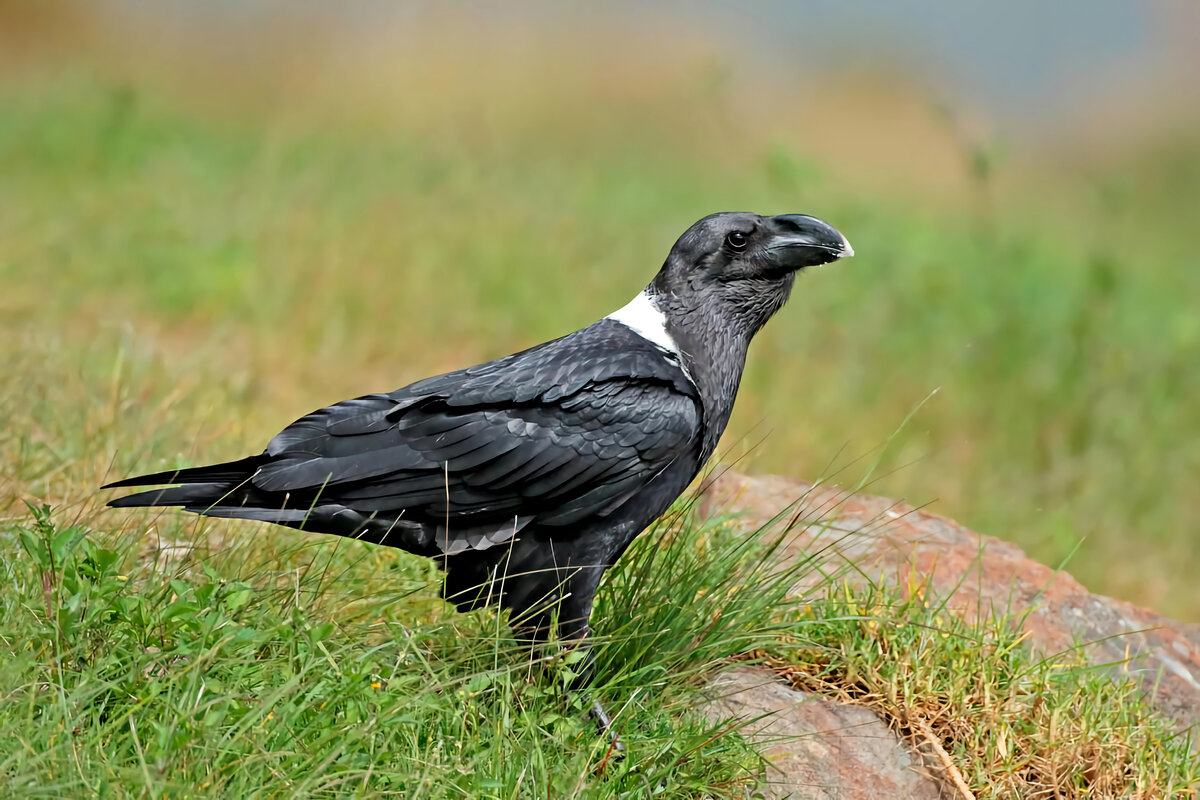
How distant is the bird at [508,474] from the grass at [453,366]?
167mm

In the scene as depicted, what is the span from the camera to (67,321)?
7348 mm

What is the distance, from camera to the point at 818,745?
3.53 metres

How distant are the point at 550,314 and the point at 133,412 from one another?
148 inches

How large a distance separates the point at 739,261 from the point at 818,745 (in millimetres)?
1451

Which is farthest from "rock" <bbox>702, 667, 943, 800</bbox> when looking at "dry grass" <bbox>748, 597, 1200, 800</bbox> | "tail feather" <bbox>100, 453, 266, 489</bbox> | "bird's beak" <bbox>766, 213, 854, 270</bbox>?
"tail feather" <bbox>100, 453, 266, 489</bbox>

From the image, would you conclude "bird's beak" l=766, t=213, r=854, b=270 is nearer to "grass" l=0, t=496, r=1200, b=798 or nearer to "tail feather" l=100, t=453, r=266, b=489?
"grass" l=0, t=496, r=1200, b=798

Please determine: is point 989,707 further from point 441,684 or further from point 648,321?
point 441,684

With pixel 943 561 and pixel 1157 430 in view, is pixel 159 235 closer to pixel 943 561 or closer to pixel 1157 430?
pixel 943 561

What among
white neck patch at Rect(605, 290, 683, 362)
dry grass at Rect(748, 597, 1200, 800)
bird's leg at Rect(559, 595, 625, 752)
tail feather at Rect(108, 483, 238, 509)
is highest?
white neck patch at Rect(605, 290, 683, 362)

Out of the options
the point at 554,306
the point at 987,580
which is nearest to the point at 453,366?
the point at 554,306

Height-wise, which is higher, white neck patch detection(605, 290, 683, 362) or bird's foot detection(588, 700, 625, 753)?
white neck patch detection(605, 290, 683, 362)

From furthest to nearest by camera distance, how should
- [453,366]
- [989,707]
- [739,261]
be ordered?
[453,366], [739,261], [989,707]

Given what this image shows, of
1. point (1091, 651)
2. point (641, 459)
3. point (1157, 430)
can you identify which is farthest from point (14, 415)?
point (1157, 430)

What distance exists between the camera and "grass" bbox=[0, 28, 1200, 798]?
9.78 feet
